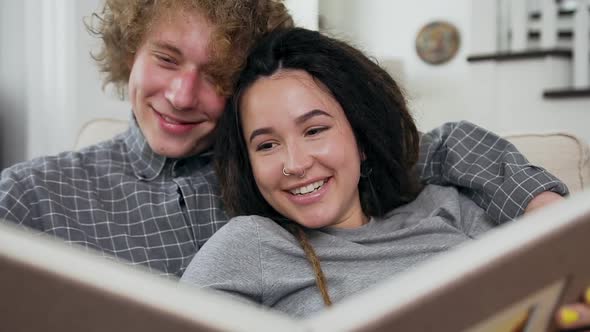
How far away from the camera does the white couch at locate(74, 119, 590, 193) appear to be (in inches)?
49.6

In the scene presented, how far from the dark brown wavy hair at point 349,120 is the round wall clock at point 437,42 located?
3.38m

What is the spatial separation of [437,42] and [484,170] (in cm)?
348

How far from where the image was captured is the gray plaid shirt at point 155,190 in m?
1.13

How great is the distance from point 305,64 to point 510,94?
2.64 meters

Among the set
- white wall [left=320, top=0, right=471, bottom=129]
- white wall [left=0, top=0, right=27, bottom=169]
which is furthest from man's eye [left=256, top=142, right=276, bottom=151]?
white wall [left=320, top=0, right=471, bottom=129]

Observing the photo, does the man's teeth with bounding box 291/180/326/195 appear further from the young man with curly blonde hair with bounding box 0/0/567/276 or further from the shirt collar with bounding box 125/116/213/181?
the shirt collar with bounding box 125/116/213/181

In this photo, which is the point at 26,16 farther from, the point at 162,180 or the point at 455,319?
the point at 455,319

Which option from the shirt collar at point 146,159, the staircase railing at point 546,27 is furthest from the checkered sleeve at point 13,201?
the staircase railing at point 546,27

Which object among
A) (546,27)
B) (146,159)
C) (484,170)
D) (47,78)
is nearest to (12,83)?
(47,78)

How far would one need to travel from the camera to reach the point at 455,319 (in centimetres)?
37

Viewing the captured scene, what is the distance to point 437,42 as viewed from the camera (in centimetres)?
448

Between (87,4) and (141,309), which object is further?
(87,4)

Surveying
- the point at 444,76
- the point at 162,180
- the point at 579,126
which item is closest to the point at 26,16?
the point at 162,180

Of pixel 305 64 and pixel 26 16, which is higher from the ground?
pixel 26 16
